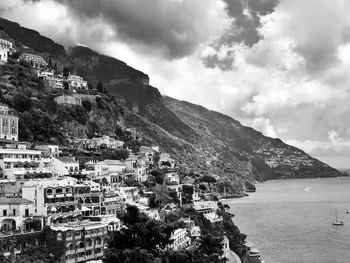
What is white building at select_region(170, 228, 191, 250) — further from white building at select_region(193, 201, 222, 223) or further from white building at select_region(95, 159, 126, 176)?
white building at select_region(193, 201, 222, 223)

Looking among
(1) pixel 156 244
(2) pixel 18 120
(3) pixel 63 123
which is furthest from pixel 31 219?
(3) pixel 63 123

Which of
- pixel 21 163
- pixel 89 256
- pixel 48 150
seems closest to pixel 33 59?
pixel 48 150

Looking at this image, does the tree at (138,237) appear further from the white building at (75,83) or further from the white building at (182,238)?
the white building at (75,83)

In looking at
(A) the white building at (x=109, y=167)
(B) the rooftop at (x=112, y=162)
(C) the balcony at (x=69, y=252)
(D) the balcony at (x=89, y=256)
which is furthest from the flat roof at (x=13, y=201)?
(B) the rooftop at (x=112, y=162)

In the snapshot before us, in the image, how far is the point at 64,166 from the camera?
173 feet

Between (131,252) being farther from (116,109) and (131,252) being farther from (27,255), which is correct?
(116,109)

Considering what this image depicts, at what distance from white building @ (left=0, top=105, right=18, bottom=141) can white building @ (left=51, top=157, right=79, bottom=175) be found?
9203 mm

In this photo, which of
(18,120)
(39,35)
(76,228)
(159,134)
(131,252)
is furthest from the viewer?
(159,134)

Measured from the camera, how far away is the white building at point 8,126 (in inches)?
2291

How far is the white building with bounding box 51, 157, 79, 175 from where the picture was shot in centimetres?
5188

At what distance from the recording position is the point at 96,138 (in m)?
74.6

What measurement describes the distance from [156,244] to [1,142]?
37.3 metres

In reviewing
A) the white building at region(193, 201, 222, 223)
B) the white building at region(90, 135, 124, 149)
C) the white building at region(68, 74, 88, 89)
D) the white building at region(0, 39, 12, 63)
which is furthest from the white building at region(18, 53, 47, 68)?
the white building at region(193, 201, 222, 223)

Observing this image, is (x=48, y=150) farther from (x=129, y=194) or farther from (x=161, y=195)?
(x=161, y=195)
